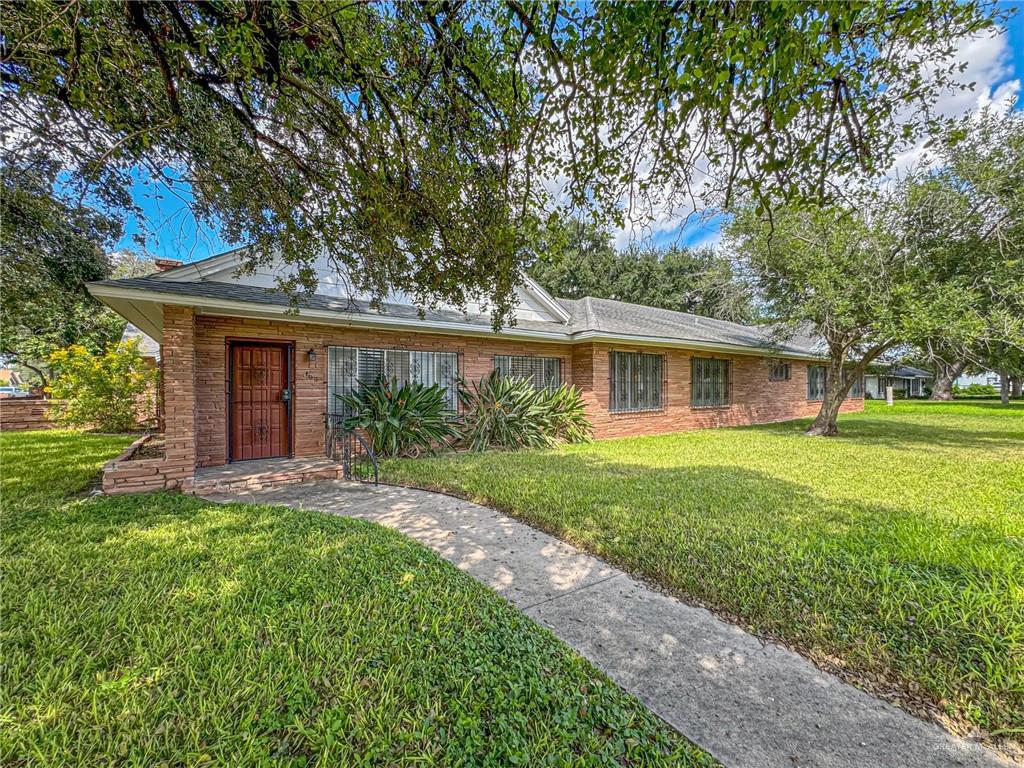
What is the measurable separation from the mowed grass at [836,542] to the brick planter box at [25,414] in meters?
15.5

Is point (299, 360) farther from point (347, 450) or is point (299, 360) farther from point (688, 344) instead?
point (688, 344)

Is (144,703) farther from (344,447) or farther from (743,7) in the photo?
(344,447)

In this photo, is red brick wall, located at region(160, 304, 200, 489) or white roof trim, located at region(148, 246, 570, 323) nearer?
red brick wall, located at region(160, 304, 200, 489)

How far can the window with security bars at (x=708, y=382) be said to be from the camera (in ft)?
44.3

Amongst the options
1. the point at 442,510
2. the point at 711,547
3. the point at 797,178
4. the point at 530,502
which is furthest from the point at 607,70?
the point at 442,510

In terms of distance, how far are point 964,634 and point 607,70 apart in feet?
14.3

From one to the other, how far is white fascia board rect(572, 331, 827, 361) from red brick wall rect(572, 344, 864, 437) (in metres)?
0.42

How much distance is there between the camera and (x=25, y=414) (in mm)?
14312

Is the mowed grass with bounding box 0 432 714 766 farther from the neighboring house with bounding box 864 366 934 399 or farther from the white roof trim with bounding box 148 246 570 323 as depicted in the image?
the neighboring house with bounding box 864 366 934 399

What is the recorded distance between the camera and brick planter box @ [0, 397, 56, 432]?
14.0 m

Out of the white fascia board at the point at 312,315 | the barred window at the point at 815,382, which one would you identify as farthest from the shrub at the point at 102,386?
the barred window at the point at 815,382

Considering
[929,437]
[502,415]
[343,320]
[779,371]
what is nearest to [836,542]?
[502,415]

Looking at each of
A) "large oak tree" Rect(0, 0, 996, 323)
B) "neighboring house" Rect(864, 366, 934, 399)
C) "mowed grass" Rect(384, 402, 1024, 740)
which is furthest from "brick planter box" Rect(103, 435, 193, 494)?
"neighboring house" Rect(864, 366, 934, 399)

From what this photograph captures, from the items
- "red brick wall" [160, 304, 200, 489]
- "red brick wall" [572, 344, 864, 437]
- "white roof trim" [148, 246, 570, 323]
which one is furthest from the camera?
"red brick wall" [572, 344, 864, 437]
